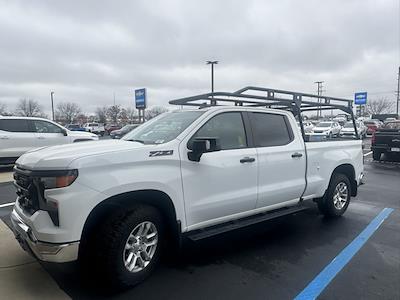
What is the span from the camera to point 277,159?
4742mm

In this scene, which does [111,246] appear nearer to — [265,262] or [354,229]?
[265,262]

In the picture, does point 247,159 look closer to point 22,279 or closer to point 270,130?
point 270,130

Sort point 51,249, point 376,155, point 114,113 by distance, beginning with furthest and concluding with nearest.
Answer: point 114,113 → point 376,155 → point 51,249

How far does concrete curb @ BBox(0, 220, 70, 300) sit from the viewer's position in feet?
10.7

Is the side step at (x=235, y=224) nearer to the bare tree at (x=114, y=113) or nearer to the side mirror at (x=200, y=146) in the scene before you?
the side mirror at (x=200, y=146)

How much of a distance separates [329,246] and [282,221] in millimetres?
1156

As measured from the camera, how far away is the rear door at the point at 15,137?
10984mm

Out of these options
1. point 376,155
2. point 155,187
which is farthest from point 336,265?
point 376,155

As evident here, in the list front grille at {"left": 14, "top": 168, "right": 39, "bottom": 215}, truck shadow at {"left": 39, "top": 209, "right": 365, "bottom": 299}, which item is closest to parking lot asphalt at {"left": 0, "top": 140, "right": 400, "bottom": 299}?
truck shadow at {"left": 39, "top": 209, "right": 365, "bottom": 299}

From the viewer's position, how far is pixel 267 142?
473 centimetres

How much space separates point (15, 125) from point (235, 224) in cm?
968

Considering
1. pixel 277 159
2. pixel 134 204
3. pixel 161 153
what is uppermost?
pixel 161 153

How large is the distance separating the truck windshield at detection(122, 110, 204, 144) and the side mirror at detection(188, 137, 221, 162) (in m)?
0.29

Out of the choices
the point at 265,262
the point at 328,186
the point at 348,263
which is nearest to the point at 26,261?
the point at 265,262
